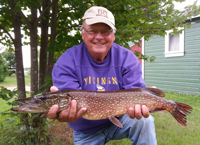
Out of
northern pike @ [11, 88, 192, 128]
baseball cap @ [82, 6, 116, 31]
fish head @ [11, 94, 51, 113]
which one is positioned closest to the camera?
fish head @ [11, 94, 51, 113]

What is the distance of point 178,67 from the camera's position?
985 centimetres

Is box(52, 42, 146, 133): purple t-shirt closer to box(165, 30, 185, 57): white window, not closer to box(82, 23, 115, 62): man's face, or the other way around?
box(82, 23, 115, 62): man's face

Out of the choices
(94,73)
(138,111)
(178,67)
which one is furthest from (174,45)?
(138,111)

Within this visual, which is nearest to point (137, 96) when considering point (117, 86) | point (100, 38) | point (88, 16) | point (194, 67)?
point (117, 86)

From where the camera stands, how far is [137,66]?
2523 millimetres

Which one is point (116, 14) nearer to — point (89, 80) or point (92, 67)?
point (92, 67)

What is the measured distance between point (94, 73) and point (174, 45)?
887cm

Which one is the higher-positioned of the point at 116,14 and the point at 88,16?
the point at 116,14

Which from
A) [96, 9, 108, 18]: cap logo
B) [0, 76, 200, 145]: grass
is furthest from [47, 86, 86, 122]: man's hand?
[0, 76, 200, 145]: grass

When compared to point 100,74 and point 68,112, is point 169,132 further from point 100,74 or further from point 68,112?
A: point 68,112

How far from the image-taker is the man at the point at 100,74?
2.27m

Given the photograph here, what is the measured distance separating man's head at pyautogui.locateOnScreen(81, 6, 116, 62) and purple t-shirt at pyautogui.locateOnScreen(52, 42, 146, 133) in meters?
0.18

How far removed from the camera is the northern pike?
79.6 inches

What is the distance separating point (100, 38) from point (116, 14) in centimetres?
118
